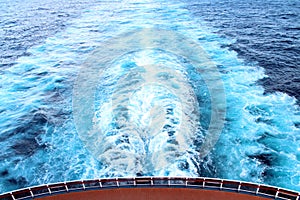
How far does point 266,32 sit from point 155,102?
25.3m

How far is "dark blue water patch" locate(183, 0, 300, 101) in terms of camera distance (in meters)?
25.6

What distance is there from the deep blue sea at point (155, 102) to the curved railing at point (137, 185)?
3.38 metres

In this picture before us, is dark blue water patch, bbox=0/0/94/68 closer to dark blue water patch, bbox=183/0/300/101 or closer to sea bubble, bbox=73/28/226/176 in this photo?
sea bubble, bbox=73/28/226/176

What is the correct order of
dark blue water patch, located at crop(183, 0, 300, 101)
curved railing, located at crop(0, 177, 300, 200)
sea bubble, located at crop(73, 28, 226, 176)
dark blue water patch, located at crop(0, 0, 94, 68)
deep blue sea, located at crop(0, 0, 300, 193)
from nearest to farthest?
curved railing, located at crop(0, 177, 300, 200) → deep blue sea, located at crop(0, 0, 300, 193) → sea bubble, located at crop(73, 28, 226, 176) → dark blue water patch, located at crop(183, 0, 300, 101) → dark blue water patch, located at crop(0, 0, 94, 68)

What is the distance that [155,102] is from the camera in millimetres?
21547

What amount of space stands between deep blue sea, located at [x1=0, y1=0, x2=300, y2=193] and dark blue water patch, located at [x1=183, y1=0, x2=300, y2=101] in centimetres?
17

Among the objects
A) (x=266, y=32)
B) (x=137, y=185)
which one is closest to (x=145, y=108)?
(x=137, y=185)

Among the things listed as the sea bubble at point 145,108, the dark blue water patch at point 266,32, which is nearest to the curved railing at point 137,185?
the sea bubble at point 145,108

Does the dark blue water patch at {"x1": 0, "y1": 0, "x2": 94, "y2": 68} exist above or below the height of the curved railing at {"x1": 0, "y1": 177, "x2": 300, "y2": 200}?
above

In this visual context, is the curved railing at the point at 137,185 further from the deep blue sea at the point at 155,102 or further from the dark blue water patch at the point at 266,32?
the dark blue water patch at the point at 266,32

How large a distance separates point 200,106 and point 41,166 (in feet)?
43.9

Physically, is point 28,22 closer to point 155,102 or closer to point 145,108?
point 155,102

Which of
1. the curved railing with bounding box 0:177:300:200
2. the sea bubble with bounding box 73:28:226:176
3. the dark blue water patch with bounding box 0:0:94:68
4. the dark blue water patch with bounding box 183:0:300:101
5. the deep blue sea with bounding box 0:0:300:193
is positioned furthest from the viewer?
the dark blue water patch with bounding box 0:0:94:68

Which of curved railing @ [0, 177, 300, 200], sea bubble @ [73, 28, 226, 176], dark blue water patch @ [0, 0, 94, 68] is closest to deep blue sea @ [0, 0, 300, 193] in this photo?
sea bubble @ [73, 28, 226, 176]
